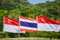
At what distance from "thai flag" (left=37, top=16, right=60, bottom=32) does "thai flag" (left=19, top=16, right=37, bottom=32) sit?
0.21 metres

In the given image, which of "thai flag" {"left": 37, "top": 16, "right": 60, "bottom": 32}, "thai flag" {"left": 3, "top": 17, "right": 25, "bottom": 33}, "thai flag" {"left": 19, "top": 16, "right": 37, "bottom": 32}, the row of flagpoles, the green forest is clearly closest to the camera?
"thai flag" {"left": 3, "top": 17, "right": 25, "bottom": 33}

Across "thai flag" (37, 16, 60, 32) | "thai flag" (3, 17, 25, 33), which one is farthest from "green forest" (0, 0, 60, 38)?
"thai flag" (3, 17, 25, 33)

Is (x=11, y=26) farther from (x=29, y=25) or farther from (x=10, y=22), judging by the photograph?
(x=29, y=25)

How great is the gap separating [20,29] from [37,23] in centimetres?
85

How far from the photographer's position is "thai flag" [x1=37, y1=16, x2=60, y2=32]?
9.22 metres

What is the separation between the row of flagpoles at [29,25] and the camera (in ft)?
28.3

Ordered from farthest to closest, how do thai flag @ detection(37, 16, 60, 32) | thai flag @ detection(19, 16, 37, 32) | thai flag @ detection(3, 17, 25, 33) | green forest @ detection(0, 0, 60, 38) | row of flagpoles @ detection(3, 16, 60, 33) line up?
green forest @ detection(0, 0, 60, 38) → thai flag @ detection(37, 16, 60, 32) → thai flag @ detection(19, 16, 37, 32) → row of flagpoles @ detection(3, 16, 60, 33) → thai flag @ detection(3, 17, 25, 33)

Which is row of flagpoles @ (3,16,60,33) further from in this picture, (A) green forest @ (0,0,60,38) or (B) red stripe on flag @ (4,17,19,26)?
(A) green forest @ (0,0,60,38)

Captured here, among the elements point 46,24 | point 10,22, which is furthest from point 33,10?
point 10,22

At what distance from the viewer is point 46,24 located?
9516 mm

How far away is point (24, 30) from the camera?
8859 mm

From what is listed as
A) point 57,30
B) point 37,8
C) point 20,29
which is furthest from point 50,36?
point 37,8

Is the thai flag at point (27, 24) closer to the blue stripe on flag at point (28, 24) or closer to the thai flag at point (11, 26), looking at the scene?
the blue stripe on flag at point (28, 24)

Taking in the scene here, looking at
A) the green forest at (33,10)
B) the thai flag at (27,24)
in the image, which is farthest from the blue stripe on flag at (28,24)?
the green forest at (33,10)
